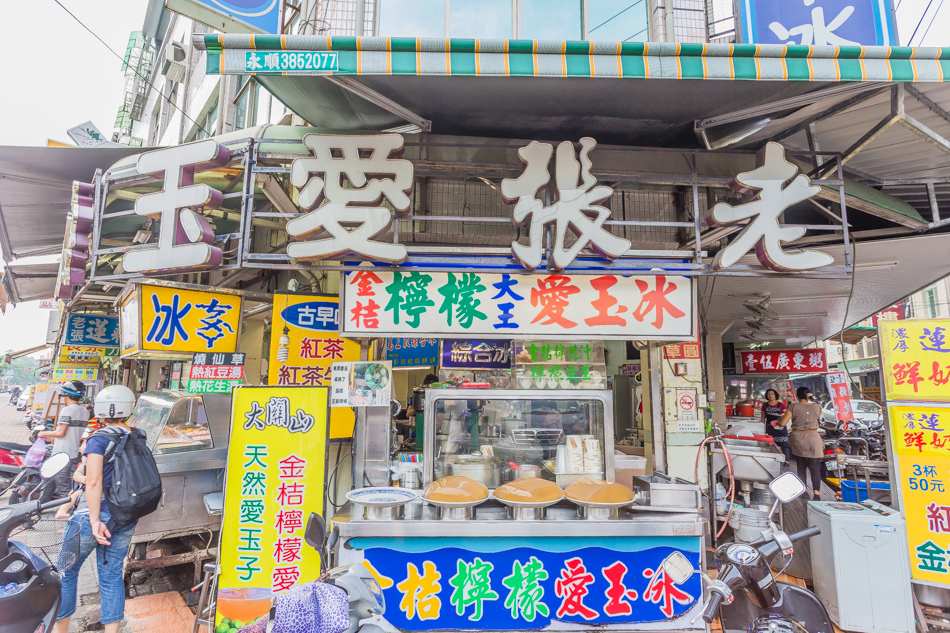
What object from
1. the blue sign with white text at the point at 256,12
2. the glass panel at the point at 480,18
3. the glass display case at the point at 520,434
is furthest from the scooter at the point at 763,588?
the blue sign with white text at the point at 256,12

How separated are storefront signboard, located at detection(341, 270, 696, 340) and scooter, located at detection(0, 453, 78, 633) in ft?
8.51

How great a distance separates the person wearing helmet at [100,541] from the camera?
372 centimetres

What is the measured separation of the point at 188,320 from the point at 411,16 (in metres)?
4.33

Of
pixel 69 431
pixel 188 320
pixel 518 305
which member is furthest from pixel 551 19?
pixel 69 431

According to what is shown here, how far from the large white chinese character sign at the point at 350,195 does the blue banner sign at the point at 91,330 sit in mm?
11030

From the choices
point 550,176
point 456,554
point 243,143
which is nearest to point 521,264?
point 550,176

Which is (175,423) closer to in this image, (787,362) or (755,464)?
(755,464)

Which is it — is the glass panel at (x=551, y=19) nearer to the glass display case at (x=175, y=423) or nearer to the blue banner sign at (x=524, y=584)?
the blue banner sign at (x=524, y=584)

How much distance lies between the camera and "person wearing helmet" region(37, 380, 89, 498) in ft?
21.8

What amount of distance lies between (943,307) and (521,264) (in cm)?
2914

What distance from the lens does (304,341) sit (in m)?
5.65

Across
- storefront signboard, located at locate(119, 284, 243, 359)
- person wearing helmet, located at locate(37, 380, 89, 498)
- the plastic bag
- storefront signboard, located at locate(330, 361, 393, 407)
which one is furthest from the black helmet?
storefront signboard, located at locate(330, 361, 393, 407)

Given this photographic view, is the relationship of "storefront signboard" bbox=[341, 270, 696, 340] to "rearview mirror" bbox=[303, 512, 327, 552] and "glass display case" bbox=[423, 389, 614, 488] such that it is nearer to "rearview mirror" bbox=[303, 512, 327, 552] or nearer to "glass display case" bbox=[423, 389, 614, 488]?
"glass display case" bbox=[423, 389, 614, 488]

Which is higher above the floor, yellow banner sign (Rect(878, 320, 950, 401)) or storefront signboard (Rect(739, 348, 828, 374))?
storefront signboard (Rect(739, 348, 828, 374))
